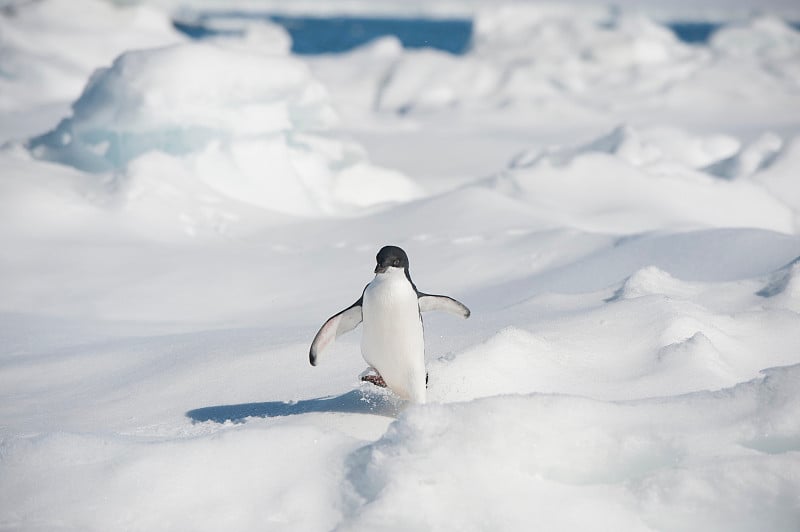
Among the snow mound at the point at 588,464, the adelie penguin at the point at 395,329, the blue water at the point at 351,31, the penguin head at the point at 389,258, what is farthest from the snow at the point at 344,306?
the blue water at the point at 351,31

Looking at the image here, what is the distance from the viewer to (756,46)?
23.0m

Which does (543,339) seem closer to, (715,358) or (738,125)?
(715,358)

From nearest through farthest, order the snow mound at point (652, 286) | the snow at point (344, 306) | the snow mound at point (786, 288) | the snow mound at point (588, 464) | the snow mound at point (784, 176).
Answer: the snow mound at point (588, 464)
the snow at point (344, 306)
the snow mound at point (786, 288)
the snow mound at point (652, 286)
the snow mound at point (784, 176)

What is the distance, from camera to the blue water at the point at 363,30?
135ft

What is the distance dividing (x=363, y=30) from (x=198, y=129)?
48649 millimetres

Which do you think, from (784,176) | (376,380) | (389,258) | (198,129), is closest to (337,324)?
(376,380)

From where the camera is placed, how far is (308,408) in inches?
122

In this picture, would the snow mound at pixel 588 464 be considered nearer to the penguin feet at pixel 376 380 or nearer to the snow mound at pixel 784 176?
the penguin feet at pixel 376 380

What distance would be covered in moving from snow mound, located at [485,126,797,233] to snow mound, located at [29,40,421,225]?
7.07 feet

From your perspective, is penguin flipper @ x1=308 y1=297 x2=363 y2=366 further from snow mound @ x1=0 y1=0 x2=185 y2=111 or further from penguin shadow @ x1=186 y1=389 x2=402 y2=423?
snow mound @ x1=0 y1=0 x2=185 y2=111

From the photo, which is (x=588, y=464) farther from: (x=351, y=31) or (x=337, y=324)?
(x=351, y=31)

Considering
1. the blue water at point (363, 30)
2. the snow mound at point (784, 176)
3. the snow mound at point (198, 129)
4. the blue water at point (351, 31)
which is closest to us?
the snow mound at point (198, 129)

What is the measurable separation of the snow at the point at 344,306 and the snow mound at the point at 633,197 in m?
0.04

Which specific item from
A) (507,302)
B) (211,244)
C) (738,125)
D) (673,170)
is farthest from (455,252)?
(738,125)
